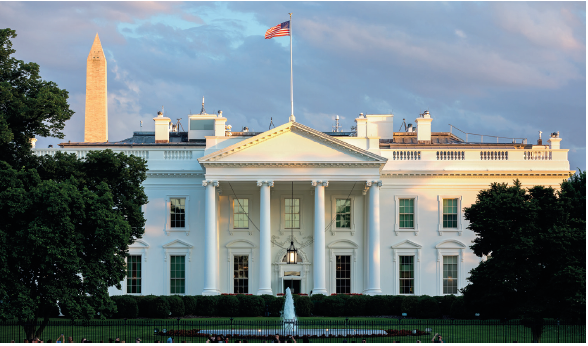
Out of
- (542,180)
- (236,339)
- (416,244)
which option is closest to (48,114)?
(236,339)

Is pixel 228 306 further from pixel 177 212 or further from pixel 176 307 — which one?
pixel 177 212

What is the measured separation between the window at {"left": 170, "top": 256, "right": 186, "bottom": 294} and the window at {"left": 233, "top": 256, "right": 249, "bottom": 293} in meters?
3.28

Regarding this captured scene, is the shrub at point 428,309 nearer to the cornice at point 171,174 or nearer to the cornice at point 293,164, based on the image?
the cornice at point 293,164

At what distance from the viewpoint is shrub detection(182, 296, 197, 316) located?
148 feet

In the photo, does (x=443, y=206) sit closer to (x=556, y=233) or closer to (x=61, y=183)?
(x=556, y=233)

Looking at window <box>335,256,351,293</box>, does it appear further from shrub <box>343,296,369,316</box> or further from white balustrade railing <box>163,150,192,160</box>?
white balustrade railing <box>163,150,192,160</box>

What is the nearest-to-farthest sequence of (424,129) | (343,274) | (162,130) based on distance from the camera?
(343,274) < (424,129) < (162,130)

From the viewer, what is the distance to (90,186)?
36.4m

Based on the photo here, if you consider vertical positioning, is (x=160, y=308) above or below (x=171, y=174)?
below

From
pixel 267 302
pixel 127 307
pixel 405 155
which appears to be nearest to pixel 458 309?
pixel 267 302

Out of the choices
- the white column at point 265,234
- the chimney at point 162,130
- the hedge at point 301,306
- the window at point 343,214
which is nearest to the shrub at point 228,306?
the hedge at point 301,306

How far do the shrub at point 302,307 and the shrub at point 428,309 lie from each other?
242 inches

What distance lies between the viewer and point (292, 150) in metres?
49.3

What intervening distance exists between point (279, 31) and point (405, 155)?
11792 mm
